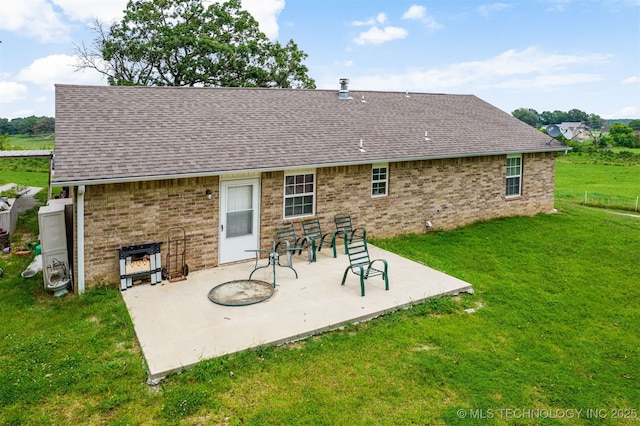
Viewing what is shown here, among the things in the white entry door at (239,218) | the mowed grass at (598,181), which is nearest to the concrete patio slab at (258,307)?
the white entry door at (239,218)

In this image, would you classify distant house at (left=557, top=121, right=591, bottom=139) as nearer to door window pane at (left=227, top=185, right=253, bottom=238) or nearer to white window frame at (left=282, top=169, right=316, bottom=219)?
white window frame at (left=282, top=169, right=316, bottom=219)

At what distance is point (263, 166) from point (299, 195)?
1.41 m

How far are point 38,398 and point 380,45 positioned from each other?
2342cm

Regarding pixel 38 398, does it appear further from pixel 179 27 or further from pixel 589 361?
pixel 179 27

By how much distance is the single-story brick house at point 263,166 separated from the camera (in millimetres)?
8461

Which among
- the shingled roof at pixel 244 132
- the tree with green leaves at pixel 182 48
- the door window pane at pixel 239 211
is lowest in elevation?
the door window pane at pixel 239 211

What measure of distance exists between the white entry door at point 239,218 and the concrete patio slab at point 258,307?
0.38 meters

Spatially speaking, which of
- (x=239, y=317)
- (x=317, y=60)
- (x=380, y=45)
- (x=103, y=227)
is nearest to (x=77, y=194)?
(x=103, y=227)

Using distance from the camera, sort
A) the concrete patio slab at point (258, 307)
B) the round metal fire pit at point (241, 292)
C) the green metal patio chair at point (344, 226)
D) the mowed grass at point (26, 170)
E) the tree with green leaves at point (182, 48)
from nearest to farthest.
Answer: the concrete patio slab at point (258, 307) < the round metal fire pit at point (241, 292) < the green metal patio chair at point (344, 226) < the mowed grass at point (26, 170) < the tree with green leaves at point (182, 48)

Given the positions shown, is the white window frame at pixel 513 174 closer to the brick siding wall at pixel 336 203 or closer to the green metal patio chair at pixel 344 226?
the brick siding wall at pixel 336 203

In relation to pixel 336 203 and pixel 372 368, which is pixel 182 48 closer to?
pixel 336 203

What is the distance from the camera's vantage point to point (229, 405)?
507 centimetres

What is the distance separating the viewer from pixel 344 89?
15922mm

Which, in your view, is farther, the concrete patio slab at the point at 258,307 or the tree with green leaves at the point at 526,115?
the tree with green leaves at the point at 526,115
